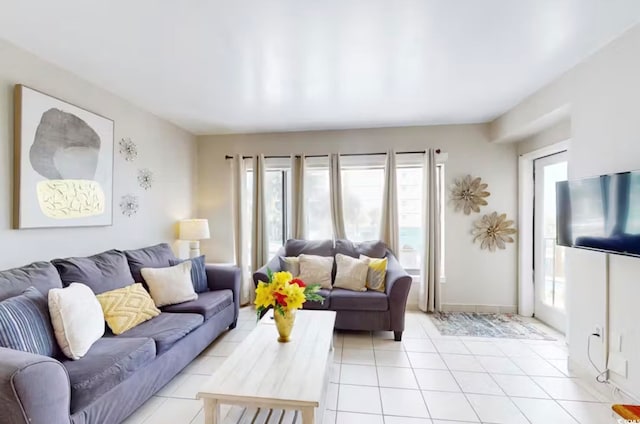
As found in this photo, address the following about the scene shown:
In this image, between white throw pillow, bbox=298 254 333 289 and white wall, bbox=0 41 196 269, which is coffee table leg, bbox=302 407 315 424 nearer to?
white throw pillow, bbox=298 254 333 289

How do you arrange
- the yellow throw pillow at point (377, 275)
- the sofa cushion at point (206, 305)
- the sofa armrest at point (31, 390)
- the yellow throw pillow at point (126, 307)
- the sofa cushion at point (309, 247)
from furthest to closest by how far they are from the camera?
the sofa cushion at point (309, 247) < the yellow throw pillow at point (377, 275) < the sofa cushion at point (206, 305) < the yellow throw pillow at point (126, 307) < the sofa armrest at point (31, 390)

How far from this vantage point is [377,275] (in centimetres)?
339

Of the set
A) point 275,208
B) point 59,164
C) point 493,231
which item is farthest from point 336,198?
point 59,164

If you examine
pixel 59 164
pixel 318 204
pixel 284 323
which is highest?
pixel 59 164

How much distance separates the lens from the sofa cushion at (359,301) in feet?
10.2

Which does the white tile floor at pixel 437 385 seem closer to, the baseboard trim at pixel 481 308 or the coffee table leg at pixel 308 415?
the coffee table leg at pixel 308 415

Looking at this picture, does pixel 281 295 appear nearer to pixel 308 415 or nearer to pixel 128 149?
pixel 308 415

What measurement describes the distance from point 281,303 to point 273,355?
32 centimetres

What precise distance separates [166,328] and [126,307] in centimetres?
35

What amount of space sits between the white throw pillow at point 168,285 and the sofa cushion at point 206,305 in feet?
0.20

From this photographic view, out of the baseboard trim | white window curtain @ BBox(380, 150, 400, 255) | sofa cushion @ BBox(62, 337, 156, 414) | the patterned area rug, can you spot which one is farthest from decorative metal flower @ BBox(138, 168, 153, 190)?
the baseboard trim

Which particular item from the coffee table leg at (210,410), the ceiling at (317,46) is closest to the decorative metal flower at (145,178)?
the ceiling at (317,46)

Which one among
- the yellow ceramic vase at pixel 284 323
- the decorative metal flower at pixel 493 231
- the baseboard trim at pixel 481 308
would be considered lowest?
the baseboard trim at pixel 481 308

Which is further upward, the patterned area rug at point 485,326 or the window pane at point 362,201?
the window pane at point 362,201
